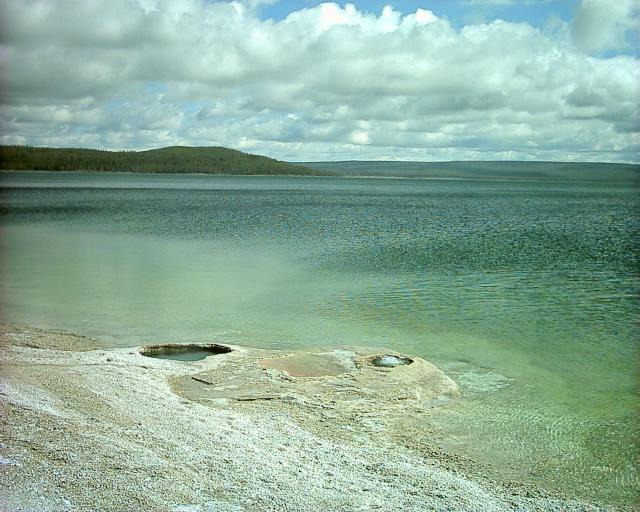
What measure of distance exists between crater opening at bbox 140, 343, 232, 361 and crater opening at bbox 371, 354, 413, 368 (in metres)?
2.81

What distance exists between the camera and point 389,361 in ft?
39.8

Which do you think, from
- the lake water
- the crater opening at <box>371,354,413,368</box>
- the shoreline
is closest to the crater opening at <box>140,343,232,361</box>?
the shoreline

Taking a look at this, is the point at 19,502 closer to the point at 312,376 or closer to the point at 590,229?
the point at 312,376

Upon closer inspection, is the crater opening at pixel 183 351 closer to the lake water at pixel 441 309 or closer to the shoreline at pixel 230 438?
the shoreline at pixel 230 438

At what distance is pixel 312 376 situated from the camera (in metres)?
11.1

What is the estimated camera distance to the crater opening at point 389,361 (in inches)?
467

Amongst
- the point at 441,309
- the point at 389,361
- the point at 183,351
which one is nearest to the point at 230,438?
the point at 389,361

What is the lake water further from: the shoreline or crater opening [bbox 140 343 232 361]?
crater opening [bbox 140 343 232 361]

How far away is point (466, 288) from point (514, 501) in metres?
13.6

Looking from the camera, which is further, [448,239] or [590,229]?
[590,229]

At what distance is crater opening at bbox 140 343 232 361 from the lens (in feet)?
41.5

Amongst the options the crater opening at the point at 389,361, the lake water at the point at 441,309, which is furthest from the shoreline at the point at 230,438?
the lake water at the point at 441,309

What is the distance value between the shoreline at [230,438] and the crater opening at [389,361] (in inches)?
8.4

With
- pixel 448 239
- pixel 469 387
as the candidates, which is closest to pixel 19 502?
pixel 469 387
